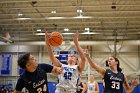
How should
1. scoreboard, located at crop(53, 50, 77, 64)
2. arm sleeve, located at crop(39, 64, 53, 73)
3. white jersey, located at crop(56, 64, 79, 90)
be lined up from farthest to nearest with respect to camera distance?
scoreboard, located at crop(53, 50, 77, 64) → white jersey, located at crop(56, 64, 79, 90) → arm sleeve, located at crop(39, 64, 53, 73)

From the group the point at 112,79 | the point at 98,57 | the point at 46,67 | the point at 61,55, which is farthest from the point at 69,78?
Result: the point at 98,57

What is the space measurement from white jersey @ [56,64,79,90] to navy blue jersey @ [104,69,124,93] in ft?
2.09

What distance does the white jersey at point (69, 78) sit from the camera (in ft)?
17.7

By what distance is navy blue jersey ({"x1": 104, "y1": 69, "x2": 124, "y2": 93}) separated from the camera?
5.13 metres

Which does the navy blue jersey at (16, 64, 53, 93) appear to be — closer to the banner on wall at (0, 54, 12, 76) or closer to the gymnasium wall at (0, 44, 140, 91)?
the gymnasium wall at (0, 44, 140, 91)

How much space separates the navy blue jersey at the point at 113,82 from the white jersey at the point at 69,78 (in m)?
0.64

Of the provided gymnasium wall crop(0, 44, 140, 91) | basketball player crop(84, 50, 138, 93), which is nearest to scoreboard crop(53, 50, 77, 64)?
gymnasium wall crop(0, 44, 140, 91)

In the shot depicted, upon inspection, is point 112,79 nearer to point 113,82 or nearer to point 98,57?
point 113,82

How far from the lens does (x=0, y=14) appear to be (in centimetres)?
1568

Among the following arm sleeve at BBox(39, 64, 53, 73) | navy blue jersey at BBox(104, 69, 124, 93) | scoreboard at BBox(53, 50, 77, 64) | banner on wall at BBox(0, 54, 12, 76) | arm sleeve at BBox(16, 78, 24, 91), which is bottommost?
banner on wall at BBox(0, 54, 12, 76)

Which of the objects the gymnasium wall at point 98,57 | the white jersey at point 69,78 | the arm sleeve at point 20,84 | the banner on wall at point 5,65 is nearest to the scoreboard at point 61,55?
the gymnasium wall at point 98,57

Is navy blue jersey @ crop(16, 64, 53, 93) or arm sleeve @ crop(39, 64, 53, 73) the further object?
arm sleeve @ crop(39, 64, 53, 73)

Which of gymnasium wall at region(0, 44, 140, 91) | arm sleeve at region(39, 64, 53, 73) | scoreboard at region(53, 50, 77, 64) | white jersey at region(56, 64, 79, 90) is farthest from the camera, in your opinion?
gymnasium wall at region(0, 44, 140, 91)

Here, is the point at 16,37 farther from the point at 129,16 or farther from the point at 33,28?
the point at 129,16
